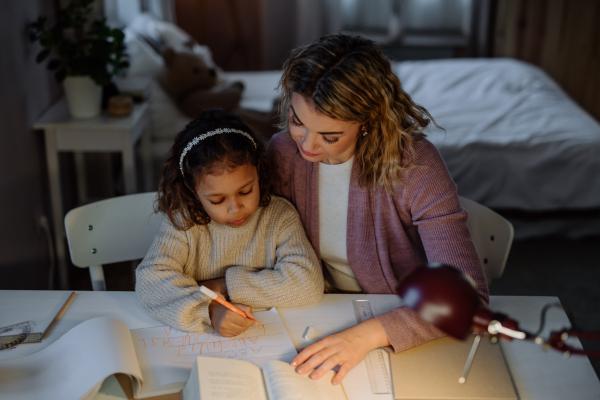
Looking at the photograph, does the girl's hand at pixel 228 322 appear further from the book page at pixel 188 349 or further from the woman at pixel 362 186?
the woman at pixel 362 186

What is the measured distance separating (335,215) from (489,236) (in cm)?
38

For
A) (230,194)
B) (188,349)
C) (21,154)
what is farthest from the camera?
(21,154)

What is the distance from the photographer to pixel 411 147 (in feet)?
3.52

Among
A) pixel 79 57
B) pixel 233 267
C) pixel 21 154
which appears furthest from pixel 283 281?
pixel 79 57

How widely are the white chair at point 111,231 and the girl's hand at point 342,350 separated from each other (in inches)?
23.3

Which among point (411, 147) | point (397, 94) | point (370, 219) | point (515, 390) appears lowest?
point (515, 390)

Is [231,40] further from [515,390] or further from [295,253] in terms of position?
[515,390]

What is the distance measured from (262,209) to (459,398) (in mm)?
556

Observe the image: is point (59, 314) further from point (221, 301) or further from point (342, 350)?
point (342, 350)

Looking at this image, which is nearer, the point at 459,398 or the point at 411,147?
the point at 459,398

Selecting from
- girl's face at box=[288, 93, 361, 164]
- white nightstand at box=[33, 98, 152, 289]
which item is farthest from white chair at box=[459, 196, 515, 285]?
white nightstand at box=[33, 98, 152, 289]

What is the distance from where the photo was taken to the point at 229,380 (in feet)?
2.65

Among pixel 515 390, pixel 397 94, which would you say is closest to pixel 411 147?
pixel 397 94

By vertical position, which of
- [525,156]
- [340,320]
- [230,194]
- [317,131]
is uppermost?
[317,131]
